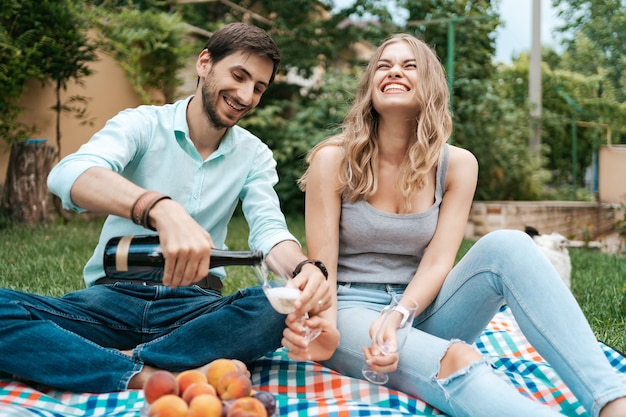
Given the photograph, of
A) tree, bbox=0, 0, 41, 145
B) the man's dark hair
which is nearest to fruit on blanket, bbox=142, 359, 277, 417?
the man's dark hair

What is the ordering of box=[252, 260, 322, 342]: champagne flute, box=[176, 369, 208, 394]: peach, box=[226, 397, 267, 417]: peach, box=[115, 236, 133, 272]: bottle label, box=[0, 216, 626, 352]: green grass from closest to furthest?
box=[226, 397, 267, 417]: peach, box=[176, 369, 208, 394]: peach, box=[115, 236, 133, 272]: bottle label, box=[252, 260, 322, 342]: champagne flute, box=[0, 216, 626, 352]: green grass

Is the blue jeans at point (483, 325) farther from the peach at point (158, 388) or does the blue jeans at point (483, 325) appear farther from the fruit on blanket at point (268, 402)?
the peach at point (158, 388)

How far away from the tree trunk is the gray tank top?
5110 mm

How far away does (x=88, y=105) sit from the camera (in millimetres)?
8570

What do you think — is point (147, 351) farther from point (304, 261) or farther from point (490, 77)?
point (490, 77)

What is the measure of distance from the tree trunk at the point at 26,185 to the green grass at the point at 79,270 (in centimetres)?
24

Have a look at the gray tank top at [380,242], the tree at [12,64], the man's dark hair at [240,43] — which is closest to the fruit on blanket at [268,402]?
the gray tank top at [380,242]

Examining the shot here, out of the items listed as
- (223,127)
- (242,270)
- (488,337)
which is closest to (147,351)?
(223,127)

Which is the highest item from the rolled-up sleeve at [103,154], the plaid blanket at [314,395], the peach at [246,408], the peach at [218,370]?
the rolled-up sleeve at [103,154]

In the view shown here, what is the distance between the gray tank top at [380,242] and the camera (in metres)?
2.57

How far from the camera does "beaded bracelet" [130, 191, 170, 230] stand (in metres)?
1.74

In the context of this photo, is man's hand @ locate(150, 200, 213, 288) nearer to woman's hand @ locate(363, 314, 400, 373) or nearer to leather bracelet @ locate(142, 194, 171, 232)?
leather bracelet @ locate(142, 194, 171, 232)

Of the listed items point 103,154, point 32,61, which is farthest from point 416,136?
point 32,61

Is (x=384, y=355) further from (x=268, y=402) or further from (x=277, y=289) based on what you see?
(x=268, y=402)
